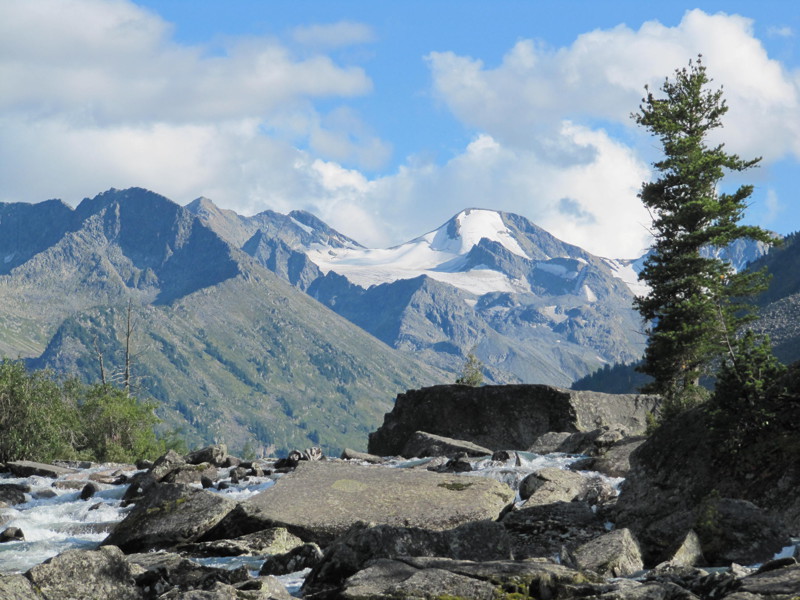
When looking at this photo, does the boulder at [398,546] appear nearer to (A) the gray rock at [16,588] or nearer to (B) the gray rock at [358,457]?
(A) the gray rock at [16,588]

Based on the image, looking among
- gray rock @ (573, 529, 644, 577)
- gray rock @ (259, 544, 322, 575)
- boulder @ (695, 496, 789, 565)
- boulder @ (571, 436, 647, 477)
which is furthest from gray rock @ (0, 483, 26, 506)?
boulder @ (695, 496, 789, 565)

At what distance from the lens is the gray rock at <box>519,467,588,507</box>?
26000 millimetres

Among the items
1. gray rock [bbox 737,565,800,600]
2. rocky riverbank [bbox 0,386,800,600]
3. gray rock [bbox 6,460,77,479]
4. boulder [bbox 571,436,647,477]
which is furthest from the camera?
gray rock [bbox 6,460,77,479]

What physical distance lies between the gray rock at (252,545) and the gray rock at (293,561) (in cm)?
223

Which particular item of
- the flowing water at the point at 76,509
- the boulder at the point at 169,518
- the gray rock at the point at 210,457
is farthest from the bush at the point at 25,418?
the boulder at the point at 169,518

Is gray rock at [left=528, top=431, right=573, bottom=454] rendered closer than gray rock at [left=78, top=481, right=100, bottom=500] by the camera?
No

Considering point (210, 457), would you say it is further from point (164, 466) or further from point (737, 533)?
point (737, 533)

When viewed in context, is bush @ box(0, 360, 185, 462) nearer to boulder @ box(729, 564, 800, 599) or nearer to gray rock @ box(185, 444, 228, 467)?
gray rock @ box(185, 444, 228, 467)

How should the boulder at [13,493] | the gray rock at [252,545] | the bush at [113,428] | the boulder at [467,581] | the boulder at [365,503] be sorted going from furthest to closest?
the bush at [113,428], the boulder at [13,493], the boulder at [365,503], the gray rock at [252,545], the boulder at [467,581]

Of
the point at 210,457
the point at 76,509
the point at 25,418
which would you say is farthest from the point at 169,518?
the point at 25,418

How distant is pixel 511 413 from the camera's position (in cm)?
5188

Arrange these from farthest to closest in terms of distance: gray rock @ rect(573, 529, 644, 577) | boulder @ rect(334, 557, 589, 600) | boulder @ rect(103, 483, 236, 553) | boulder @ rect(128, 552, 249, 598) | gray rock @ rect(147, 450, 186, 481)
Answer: gray rock @ rect(147, 450, 186, 481) → boulder @ rect(103, 483, 236, 553) → boulder @ rect(128, 552, 249, 598) → gray rock @ rect(573, 529, 644, 577) → boulder @ rect(334, 557, 589, 600)

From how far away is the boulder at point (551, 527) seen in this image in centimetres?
2100

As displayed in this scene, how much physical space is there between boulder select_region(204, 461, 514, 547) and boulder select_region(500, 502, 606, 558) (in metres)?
1.30
